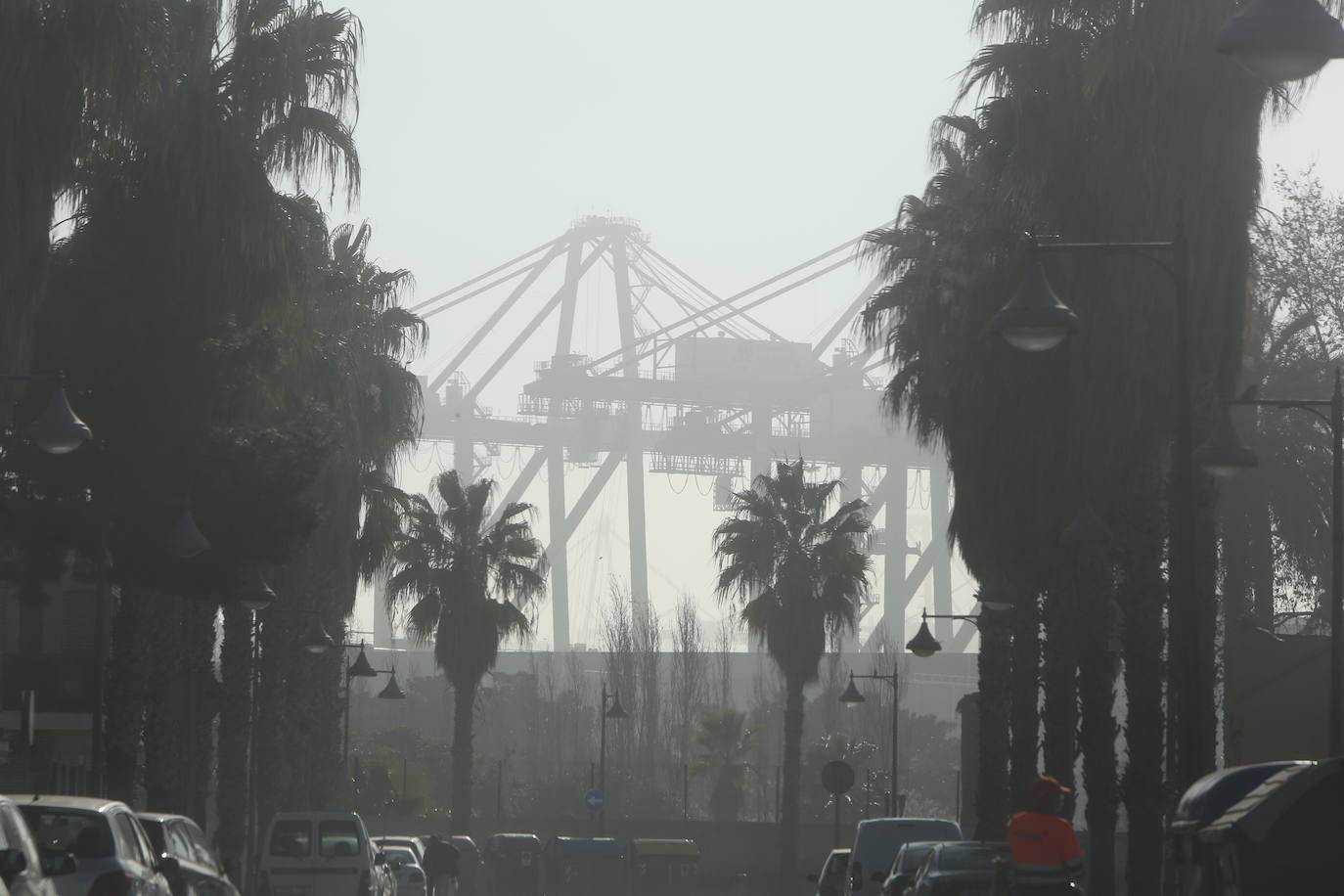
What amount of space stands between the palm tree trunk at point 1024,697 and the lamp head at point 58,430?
48.4ft

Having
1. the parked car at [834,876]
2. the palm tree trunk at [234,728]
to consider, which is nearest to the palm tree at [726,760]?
the palm tree trunk at [234,728]

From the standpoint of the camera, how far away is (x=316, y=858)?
79.5 ft

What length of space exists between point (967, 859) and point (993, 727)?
1348 centimetres

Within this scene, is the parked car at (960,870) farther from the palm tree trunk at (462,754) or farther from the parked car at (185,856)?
the palm tree trunk at (462,754)

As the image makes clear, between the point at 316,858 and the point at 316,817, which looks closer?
the point at 316,858

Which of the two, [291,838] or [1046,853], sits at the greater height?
[1046,853]

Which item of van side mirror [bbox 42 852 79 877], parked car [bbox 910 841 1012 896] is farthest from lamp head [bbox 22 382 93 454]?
parked car [bbox 910 841 1012 896]

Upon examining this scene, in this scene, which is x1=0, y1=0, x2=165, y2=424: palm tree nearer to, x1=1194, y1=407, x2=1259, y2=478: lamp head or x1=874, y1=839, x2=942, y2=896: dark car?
x1=874, y1=839, x2=942, y2=896: dark car

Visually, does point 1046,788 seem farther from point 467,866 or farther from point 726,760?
point 726,760

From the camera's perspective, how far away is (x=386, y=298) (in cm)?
4094

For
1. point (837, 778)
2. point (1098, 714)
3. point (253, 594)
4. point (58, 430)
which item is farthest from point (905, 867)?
point (837, 778)

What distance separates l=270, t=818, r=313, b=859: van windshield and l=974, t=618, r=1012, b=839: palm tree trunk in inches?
412

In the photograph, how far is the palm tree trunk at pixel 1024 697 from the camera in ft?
96.5

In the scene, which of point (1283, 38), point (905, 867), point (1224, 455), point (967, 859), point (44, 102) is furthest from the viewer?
point (905, 867)
